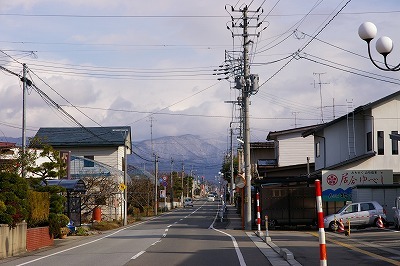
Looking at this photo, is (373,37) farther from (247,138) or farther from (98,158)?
(98,158)

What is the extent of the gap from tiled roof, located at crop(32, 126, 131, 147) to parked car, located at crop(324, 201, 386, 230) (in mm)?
34301

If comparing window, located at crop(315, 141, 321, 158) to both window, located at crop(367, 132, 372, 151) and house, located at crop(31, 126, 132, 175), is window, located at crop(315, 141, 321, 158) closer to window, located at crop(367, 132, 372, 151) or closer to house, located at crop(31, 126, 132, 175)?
window, located at crop(367, 132, 372, 151)

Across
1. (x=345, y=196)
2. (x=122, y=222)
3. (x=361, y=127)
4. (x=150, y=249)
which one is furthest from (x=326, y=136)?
(x=150, y=249)

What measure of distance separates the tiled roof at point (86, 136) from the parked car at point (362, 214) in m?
34.3

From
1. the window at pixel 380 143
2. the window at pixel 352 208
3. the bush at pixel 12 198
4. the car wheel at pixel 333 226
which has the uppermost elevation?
the window at pixel 380 143

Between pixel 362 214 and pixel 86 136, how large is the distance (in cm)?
3988

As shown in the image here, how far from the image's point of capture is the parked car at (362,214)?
3256cm

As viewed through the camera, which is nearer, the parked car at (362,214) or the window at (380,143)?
the parked car at (362,214)

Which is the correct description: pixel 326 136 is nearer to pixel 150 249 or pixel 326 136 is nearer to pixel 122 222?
pixel 122 222

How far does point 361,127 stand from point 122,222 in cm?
2156

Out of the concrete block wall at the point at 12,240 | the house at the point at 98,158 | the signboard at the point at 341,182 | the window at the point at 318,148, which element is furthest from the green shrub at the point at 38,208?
the window at the point at 318,148

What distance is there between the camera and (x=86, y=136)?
218 feet

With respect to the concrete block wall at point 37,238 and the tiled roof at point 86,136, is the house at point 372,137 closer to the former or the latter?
the concrete block wall at point 37,238

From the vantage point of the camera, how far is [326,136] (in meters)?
46.5
